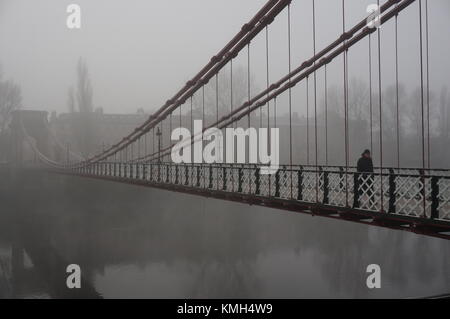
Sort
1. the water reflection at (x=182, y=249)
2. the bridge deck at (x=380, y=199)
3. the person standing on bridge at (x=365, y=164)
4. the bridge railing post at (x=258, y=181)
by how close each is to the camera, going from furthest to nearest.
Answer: the water reflection at (x=182, y=249), the bridge railing post at (x=258, y=181), the person standing on bridge at (x=365, y=164), the bridge deck at (x=380, y=199)

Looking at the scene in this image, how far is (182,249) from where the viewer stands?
3175 cm

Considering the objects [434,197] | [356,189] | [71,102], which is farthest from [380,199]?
[71,102]

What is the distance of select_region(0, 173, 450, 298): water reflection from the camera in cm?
2538

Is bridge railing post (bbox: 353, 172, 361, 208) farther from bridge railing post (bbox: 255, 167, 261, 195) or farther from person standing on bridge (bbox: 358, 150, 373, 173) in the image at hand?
bridge railing post (bbox: 255, 167, 261, 195)

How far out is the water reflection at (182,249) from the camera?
25375 mm

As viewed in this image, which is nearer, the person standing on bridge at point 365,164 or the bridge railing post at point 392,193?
the bridge railing post at point 392,193

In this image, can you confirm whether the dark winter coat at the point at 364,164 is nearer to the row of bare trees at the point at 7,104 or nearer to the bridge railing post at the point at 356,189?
the bridge railing post at the point at 356,189

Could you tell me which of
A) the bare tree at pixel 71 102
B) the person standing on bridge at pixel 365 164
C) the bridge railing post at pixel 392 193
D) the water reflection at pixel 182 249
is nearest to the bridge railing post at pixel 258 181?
the person standing on bridge at pixel 365 164

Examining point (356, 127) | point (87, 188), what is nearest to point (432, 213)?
point (356, 127)

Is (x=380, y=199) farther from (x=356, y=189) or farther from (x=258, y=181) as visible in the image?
(x=258, y=181)

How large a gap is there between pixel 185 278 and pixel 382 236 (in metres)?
15.5

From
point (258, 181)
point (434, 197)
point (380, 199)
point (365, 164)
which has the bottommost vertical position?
point (380, 199)

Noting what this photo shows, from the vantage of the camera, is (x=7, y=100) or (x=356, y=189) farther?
(x=7, y=100)
